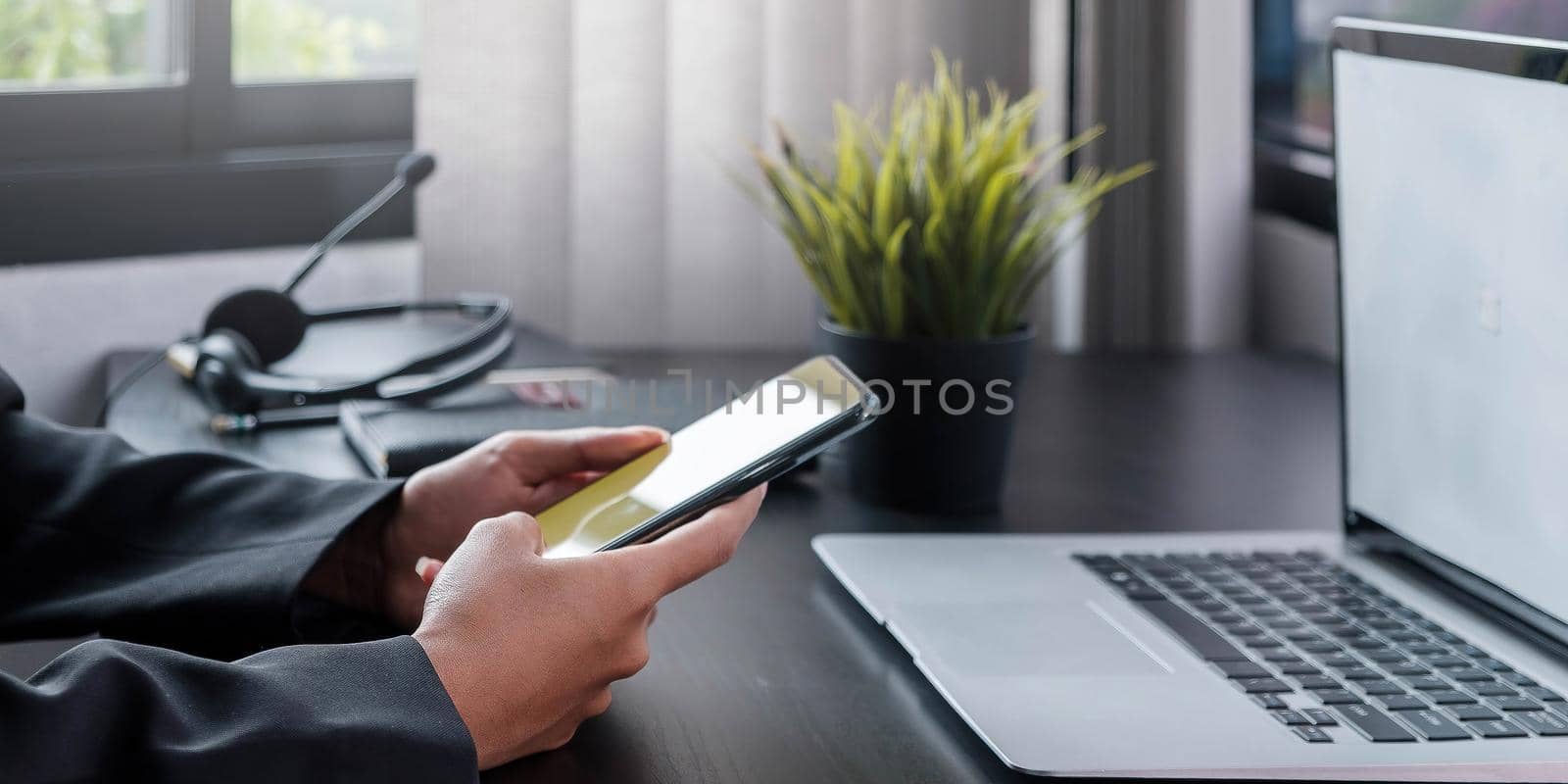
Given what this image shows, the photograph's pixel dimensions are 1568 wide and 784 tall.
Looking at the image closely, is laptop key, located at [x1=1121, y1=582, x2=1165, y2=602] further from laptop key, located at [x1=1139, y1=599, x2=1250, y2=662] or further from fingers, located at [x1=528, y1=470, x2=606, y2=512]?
fingers, located at [x1=528, y1=470, x2=606, y2=512]

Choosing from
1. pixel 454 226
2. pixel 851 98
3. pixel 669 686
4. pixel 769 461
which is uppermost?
pixel 851 98

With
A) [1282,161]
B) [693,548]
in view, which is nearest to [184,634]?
[693,548]

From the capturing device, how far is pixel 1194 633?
734mm

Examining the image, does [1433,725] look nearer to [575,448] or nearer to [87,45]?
[575,448]

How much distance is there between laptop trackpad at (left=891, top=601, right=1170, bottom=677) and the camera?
0.69 metres

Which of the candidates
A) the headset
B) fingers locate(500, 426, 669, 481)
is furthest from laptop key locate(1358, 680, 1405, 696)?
the headset

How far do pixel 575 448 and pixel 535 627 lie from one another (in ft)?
0.75

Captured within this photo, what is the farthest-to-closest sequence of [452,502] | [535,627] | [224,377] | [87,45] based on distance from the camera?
[87,45] → [224,377] → [452,502] → [535,627]

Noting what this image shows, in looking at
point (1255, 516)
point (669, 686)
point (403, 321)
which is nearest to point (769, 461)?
point (669, 686)

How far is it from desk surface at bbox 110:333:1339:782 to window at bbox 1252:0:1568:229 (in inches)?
13.1

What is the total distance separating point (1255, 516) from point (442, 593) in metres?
0.59

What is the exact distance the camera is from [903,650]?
75 centimetres

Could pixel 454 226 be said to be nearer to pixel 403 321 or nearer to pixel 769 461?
pixel 403 321

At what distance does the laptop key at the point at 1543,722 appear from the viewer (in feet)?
2.02
